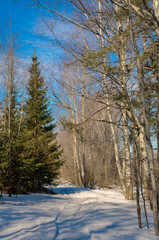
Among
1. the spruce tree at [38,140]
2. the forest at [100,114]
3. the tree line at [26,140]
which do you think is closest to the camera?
the forest at [100,114]

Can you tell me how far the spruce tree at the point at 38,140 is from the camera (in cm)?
1175

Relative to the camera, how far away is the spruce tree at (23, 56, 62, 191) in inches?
463

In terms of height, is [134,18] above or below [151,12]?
above

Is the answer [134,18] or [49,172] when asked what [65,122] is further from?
[49,172]

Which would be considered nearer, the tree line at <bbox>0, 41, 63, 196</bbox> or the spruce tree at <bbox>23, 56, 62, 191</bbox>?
the tree line at <bbox>0, 41, 63, 196</bbox>

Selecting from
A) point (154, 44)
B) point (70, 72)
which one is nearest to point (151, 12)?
point (154, 44)

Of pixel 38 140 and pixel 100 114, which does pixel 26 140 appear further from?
pixel 100 114

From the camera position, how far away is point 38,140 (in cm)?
1249

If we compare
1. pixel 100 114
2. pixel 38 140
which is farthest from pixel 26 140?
pixel 100 114

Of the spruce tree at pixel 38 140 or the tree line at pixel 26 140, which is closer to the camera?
the tree line at pixel 26 140

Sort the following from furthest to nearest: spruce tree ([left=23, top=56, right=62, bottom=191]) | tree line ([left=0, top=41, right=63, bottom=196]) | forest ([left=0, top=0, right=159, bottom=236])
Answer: spruce tree ([left=23, top=56, right=62, bottom=191]) → tree line ([left=0, top=41, right=63, bottom=196]) → forest ([left=0, top=0, right=159, bottom=236])

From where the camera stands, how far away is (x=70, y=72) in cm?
1862

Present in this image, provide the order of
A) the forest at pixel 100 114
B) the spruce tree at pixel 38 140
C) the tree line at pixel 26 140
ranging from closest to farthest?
the forest at pixel 100 114 < the tree line at pixel 26 140 < the spruce tree at pixel 38 140

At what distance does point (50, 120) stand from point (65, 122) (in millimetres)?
8053
